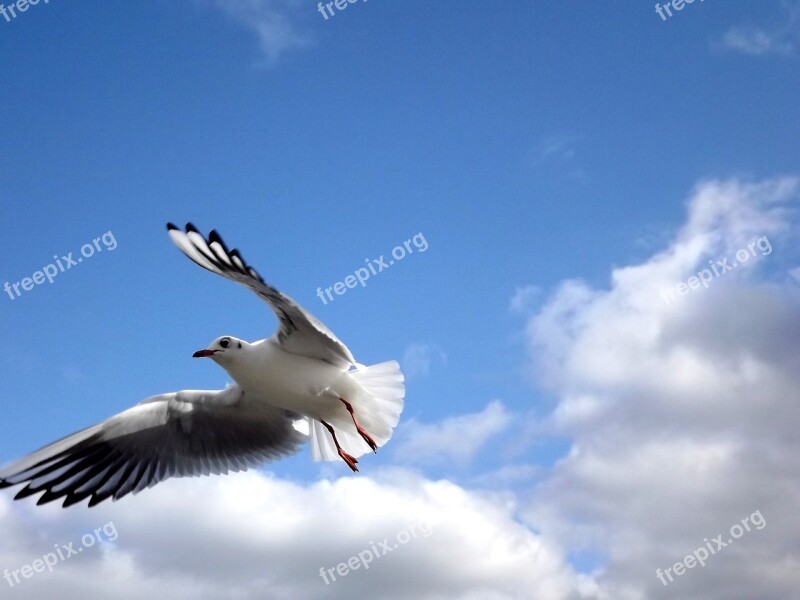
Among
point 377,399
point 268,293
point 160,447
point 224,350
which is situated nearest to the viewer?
point 268,293

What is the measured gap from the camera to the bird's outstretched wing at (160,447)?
18.4 feet

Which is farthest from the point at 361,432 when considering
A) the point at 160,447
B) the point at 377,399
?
the point at 160,447

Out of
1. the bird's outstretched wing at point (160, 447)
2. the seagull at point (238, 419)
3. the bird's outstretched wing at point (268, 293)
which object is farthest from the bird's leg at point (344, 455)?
the bird's outstretched wing at point (268, 293)

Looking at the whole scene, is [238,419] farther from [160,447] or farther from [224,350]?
[224,350]

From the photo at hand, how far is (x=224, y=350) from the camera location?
5281 mm

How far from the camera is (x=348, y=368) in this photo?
5340 mm

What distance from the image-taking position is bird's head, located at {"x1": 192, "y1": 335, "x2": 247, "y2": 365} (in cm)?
526

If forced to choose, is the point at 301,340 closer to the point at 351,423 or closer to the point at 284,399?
the point at 284,399

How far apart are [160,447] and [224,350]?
1.12 meters

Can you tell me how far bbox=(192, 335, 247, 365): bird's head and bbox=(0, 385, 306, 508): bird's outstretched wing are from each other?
527 millimetres

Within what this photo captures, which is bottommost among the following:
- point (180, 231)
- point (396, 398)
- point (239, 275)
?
point (396, 398)

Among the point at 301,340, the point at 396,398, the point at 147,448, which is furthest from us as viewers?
the point at 147,448

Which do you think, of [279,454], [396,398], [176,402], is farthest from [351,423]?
[176,402]

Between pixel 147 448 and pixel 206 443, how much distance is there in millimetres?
388
